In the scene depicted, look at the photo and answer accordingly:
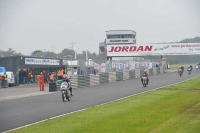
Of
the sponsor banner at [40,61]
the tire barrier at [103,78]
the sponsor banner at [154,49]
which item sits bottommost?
the tire barrier at [103,78]

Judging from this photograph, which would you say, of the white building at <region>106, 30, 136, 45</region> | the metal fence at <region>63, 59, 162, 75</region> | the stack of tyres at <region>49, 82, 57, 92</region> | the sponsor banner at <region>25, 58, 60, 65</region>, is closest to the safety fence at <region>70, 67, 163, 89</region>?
the metal fence at <region>63, 59, 162, 75</region>

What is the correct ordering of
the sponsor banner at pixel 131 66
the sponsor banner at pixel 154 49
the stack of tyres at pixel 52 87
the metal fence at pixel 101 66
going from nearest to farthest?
the stack of tyres at pixel 52 87, the metal fence at pixel 101 66, the sponsor banner at pixel 131 66, the sponsor banner at pixel 154 49

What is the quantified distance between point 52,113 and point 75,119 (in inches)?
109

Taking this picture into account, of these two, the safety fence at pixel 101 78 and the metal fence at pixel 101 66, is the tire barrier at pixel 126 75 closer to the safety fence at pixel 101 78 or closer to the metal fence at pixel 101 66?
the safety fence at pixel 101 78

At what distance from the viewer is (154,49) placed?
72250mm

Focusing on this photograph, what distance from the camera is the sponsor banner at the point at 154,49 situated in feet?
229

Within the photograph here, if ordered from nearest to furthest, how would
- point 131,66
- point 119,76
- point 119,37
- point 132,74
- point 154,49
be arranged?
1. point 119,76
2. point 132,74
3. point 131,66
4. point 154,49
5. point 119,37

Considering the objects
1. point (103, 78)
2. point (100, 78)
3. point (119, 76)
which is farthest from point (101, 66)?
point (119, 76)

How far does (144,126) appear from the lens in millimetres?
11641

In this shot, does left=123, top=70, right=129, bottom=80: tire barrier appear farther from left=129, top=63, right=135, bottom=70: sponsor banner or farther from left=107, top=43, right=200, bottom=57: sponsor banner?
left=107, top=43, right=200, bottom=57: sponsor banner

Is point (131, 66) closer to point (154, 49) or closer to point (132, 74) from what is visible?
point (132, 74)

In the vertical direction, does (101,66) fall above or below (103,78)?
above

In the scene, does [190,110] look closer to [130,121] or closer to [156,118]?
[156,118]

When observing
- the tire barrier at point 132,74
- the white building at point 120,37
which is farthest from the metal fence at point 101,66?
the white building at point 120,37
